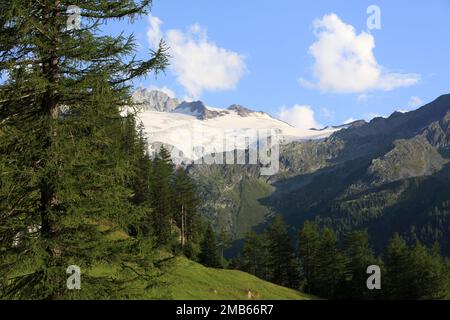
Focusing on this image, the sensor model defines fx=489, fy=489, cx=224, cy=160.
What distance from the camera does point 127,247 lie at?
49.9ft

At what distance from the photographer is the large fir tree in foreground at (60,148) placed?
44.3ft

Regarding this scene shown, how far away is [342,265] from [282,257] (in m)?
11.8

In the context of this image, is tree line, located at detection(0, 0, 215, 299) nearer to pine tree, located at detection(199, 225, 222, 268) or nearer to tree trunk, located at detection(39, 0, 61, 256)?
tree trunk, located at detection(39, 0, 61, 256)

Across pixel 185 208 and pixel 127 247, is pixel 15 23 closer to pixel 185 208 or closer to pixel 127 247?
pixel 127 247

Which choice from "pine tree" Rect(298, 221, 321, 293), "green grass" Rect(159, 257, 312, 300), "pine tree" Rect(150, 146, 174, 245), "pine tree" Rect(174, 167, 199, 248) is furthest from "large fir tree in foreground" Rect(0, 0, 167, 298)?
"pine tree" Rect(298, 221, 321, 293)

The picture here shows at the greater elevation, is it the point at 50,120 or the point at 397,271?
the point at 50,120

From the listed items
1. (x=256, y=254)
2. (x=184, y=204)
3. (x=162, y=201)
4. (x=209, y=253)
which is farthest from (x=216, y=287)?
(x=256, y=254)

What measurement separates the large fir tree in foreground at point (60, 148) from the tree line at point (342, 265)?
73.0 metres

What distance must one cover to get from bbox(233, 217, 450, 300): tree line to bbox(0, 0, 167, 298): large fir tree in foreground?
7300cm

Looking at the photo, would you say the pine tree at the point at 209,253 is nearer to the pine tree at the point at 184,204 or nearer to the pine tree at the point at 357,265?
the pine tree at the point at 184,204

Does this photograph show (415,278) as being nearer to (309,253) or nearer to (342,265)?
(342,265)

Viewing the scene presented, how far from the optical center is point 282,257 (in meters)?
96.4

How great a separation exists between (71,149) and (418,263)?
7732cm
